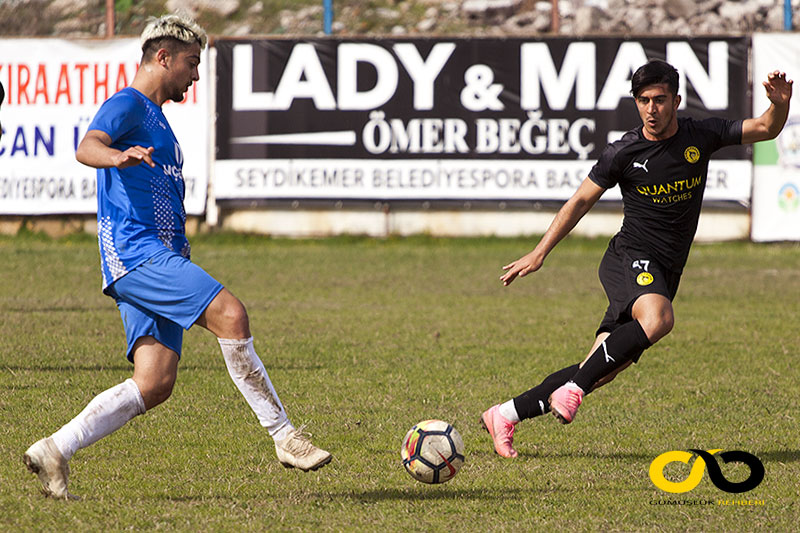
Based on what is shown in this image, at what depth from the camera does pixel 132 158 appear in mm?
4840

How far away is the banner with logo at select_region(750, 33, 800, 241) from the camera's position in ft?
59.9

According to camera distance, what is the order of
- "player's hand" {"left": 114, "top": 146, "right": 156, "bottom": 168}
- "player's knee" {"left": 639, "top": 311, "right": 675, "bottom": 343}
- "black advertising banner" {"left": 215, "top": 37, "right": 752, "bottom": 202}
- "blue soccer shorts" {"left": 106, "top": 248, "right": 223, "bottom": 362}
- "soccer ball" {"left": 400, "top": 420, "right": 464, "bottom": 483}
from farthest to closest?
"black advertising banner" {"left": 215, "top": 37, "right": 752, "bottom": 202} → "player's knee" {"left": 639, "top": 311, "right": 675, "bottom": 343} → "soccer ball" {"left": 400, "top": 420, "right": 464, "bottom": 483} → "blue soccer shorts" {"left": 106, "top": 248, "right": 223, "bottom": 362} → "player's hand" {"left": 114, "top": 146, "right": 156, "bottom": 168}

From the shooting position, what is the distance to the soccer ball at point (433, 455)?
18.2 ft

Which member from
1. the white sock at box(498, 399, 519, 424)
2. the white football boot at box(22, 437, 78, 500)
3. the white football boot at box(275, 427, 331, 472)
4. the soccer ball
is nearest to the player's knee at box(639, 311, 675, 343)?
the white sock at box(498, 399, 519, 424)

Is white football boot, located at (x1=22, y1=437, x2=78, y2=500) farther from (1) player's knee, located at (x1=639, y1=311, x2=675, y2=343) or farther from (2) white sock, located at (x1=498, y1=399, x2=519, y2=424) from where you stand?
(1) player's knee, located at (x1=639, y1=311, x2=675, y2=343)

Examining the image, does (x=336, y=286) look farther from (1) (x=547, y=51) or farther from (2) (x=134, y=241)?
(2) (x=134, y=241)

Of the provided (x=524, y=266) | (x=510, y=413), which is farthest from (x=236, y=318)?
(x=510, y=413)

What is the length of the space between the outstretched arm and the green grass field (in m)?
1.67

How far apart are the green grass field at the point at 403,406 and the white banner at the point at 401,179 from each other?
→ 365 centimetres

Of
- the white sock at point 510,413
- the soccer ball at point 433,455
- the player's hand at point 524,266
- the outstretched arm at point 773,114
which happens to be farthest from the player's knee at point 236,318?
the outstretched arm at point 773,114

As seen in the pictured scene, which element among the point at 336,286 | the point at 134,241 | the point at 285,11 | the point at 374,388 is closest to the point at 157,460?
the point at 134,241

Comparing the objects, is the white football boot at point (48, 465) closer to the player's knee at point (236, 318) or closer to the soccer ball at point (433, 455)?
the player's knee at point (236, 318)

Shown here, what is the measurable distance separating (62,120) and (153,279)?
14982 mm

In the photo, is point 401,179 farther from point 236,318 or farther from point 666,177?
point 236,318
